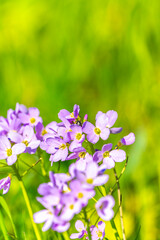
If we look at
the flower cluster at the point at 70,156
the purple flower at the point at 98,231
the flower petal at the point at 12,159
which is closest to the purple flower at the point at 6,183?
the flower cluster at the point at 70,156

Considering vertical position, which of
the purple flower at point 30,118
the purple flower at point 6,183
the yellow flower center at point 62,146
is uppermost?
the purple flower at point 30,118

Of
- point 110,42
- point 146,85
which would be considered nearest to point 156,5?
point 110,42

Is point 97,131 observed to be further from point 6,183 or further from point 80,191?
point 6,183

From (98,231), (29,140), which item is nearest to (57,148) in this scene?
(29,140)

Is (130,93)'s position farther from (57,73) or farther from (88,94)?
(57,73)

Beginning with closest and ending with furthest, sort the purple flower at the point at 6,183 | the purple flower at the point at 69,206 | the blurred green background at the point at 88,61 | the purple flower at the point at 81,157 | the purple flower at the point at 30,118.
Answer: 1. the purple flower at the point at 69,206
2. the purple flower at the point at 81,157
3. the purple flower at the point at 6,183
4. the purple flower at the point at 30,118
5. the blurred green background at the point at 88,61

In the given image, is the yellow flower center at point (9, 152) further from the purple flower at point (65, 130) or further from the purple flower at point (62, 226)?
the purple flower at point (62, 226)

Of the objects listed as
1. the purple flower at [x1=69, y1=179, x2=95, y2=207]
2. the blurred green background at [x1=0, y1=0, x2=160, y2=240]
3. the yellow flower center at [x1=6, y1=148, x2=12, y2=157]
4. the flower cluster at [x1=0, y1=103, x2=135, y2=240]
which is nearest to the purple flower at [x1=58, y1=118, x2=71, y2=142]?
the flower cluster at [x1=0, y1=103, x2=135, y2=240]
